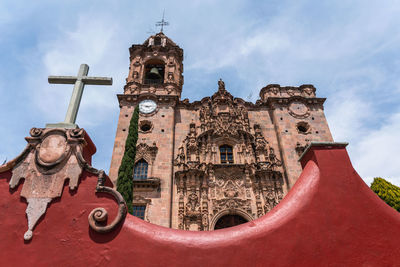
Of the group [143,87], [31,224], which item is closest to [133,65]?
[143,87]

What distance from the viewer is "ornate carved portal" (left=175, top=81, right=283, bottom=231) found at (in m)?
13.5

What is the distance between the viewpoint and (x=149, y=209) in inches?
525

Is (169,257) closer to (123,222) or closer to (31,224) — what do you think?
(123,222)

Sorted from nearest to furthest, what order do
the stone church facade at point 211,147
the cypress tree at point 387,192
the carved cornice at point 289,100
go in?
the stone church facade at point 211,147 < the cypress tree at point 387,192 < the carved cornice at point 289,100

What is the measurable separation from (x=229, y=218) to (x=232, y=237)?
35.2ft

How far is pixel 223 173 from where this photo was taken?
15023 mm

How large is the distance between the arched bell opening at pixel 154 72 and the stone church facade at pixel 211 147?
0.10 metres

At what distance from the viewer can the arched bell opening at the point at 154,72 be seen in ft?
68.0

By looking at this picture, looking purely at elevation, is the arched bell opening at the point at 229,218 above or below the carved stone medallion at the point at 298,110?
below

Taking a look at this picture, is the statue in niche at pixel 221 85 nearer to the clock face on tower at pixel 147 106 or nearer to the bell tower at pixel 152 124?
the bell tower at pixel 152 124

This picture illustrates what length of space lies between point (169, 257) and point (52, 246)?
177 centimetres

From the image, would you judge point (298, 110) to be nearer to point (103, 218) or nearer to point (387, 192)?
point (387, 192)

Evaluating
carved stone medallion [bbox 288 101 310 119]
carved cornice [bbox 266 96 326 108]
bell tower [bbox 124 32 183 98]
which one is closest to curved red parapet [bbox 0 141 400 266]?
carved stone medallion [bbox 288 101 310 119]

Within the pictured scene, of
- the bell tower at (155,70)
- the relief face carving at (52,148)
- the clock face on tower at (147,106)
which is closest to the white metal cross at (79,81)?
the relief face carving at (52,148)
